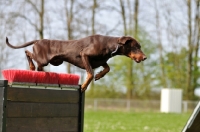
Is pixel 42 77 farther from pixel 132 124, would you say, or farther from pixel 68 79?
pixel 132 124

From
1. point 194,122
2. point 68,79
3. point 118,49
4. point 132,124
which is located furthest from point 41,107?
point 132,124

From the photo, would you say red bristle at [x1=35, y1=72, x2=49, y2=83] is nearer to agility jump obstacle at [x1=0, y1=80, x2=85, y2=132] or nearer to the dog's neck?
agility jump obstacle at [x1=0, y1=80, x2=85, y2=132]

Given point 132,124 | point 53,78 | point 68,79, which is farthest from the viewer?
point 132,124

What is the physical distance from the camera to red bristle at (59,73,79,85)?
401 centimetres

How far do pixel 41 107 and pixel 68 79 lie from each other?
1.46ft

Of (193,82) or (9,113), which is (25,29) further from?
(9,113)

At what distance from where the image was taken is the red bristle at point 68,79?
4.01 metres

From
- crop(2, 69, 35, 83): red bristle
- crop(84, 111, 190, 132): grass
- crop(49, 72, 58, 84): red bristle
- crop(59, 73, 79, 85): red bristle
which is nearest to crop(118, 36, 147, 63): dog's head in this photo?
crop(59, 73, 79, 85): red bristle

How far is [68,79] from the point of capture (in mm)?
4090

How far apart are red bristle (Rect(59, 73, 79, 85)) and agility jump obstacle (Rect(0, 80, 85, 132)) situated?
0.15ft

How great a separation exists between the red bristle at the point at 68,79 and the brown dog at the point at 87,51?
0.08 meters

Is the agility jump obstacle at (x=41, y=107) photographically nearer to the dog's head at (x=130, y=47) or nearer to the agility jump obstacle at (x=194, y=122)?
the dog's head at (x=130, y=47)

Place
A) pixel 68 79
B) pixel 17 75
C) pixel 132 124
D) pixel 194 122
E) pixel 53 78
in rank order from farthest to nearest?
pixel 132 124
pixel 68 79
pixel 53 78
pixel 194 122
pixel 17 75

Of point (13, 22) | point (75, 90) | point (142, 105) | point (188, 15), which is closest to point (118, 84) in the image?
point (142, 105)
